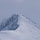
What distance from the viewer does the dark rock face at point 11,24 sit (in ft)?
3.48

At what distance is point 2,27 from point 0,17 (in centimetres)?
13

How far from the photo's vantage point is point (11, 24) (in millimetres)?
1072

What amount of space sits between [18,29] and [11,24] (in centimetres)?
12

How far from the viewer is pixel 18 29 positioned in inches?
40.7

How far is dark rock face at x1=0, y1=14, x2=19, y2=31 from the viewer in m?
1.06

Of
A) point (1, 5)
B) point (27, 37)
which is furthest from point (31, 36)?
point (1, 5)

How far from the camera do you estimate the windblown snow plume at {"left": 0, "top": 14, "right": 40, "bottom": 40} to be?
1.03 metres

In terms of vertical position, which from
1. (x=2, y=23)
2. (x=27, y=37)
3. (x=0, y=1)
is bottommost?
(x=27, y=37)

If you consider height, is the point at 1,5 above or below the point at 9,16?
above

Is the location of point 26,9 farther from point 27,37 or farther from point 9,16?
point 27,37

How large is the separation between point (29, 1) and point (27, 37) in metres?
0.46

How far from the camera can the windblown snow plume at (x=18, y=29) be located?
103cm

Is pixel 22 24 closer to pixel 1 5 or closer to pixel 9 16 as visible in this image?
pixel 9 16

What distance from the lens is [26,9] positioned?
109cm
